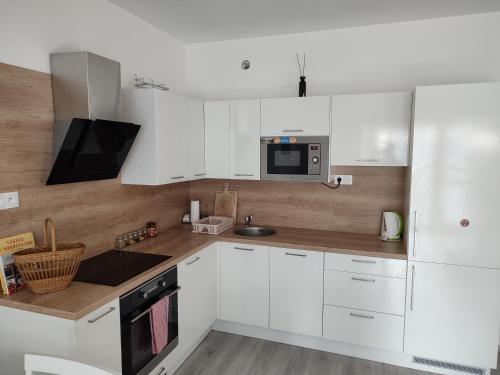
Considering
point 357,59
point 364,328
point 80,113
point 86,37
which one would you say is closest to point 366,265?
point 364,328

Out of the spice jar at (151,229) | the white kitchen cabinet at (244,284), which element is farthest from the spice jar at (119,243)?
the white kitchen cabinet at (244,284)

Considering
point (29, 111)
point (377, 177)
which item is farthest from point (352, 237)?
point (29, 111)

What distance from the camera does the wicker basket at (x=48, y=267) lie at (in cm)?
166

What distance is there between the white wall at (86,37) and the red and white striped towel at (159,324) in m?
1.55

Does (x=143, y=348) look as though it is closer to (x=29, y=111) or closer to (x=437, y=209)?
(x=29, y=111)

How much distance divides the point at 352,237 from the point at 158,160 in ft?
5.55

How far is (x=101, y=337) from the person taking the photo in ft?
5.67

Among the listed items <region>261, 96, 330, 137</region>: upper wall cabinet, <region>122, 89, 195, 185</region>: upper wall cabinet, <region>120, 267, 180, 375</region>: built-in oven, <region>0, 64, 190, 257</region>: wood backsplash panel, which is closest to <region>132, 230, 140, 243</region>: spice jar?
<region>0, 64, 190, 257</region>: wood backsplash panel

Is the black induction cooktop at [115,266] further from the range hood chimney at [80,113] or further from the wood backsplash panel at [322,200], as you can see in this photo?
the wood backsplash panel at [322,200]

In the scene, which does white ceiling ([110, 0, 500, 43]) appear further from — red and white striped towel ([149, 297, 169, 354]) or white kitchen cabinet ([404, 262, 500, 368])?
red and white striped towel ([149, 297, 169, 354])

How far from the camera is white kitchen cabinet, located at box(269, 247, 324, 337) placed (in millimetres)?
2699

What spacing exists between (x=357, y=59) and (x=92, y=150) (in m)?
2.24

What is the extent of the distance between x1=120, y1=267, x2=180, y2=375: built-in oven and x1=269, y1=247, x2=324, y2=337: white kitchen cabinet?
0.83 metres

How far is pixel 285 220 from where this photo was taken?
131 inches
